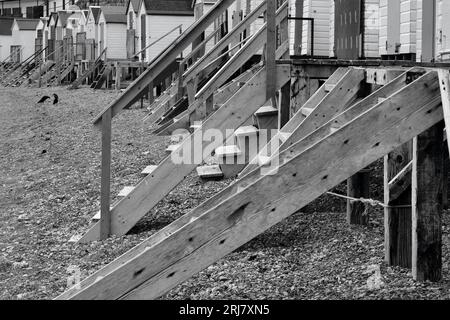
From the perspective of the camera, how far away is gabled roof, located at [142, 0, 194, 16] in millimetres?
35531

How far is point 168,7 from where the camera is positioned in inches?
1414

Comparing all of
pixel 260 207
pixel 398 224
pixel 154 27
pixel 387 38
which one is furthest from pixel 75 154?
pixel 154 27

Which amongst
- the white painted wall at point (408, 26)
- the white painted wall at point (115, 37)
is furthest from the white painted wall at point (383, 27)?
the white painted wall at point (115, 37)

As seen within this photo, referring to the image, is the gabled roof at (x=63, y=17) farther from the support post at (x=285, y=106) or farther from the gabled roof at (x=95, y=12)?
the support post at (x=285, y=106)

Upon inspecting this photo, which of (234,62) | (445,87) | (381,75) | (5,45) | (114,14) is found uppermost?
(5,45)

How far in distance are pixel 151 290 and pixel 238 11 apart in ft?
58.6

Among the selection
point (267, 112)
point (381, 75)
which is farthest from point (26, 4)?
point (381, 75)

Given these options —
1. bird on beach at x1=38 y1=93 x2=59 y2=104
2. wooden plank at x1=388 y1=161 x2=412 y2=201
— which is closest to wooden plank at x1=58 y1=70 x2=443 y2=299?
wooden plank at x1=388 y1=161 x2=412 y2=201

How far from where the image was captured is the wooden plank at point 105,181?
8508 millimetres

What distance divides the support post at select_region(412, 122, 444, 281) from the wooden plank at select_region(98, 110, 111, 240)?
3455 millimetres

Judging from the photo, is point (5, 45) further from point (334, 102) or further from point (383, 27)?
point (334, 102)

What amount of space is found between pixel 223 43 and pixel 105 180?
6670mm

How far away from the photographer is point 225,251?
5.04 m

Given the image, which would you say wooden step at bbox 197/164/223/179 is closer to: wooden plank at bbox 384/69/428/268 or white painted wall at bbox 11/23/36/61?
wooden plank at bbox 384/69/428/268
